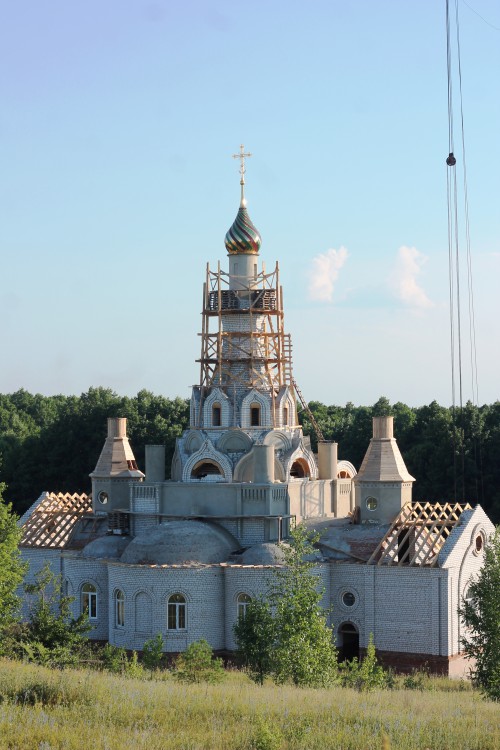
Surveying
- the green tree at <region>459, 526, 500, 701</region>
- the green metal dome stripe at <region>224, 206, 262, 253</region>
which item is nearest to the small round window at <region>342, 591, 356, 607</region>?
the green tree at <region>459, 526, 500, 701</region>

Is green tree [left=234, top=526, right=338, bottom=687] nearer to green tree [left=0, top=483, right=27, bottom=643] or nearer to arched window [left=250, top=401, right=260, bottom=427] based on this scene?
green tree [left=0, top=483, right=27, bottom=643]

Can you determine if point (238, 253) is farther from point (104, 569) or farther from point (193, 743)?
point (193, 743)

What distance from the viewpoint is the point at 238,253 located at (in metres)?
42.2

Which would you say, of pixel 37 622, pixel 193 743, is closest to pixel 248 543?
pixel 37 622

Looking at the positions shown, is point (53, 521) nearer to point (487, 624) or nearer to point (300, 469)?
point (300, 469)

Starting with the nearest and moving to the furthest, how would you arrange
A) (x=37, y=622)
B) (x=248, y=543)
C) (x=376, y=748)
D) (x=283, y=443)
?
1. (x=376, y=748)
2. (x=37, y=622)
3. (x=248, y=543)
4. (x=283, y=443)

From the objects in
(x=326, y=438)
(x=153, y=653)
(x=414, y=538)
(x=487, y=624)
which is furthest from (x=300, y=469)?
(x=326, y=438)

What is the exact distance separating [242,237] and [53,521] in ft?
41.7

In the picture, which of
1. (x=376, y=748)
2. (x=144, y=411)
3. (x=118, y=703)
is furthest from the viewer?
(x=144, y=411)

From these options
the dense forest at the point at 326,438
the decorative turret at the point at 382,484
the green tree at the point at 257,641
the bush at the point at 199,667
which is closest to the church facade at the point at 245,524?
the decorative turret at the point at 382,484

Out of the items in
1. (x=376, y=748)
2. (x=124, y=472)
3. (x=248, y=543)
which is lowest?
(x=376, y=748)

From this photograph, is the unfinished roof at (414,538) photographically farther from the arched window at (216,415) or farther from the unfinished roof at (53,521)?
the unfinished roof at (53,521)

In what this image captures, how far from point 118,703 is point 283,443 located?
875 inches

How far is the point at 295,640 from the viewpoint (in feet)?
85.7
